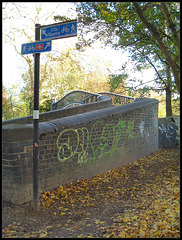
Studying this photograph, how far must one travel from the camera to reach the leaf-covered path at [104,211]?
3999 mm

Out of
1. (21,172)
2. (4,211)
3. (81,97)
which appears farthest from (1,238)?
(81,97)

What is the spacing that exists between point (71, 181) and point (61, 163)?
674 millimetres

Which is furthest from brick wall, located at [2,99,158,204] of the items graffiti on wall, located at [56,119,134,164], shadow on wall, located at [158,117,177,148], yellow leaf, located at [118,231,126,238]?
shadow on wall, located at [158,117,177,148]

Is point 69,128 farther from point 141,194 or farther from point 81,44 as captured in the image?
point 81,44

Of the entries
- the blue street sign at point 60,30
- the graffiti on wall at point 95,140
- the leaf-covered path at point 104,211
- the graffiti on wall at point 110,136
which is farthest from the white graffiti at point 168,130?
the blue street sign at point 60,30

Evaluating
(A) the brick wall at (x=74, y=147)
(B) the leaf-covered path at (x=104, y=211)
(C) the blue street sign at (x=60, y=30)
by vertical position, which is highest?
(C) the blue street sign at (x=60, y=30)

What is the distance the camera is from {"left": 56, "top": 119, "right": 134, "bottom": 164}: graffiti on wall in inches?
247

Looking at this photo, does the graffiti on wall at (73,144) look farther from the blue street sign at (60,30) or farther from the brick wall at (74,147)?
the blue street sign at (60,30)

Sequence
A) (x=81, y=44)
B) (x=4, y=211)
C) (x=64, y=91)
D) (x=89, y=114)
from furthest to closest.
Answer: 1. (x=64, y=91)
2. (x=81, y=44)
3. (x=89, y=114)
4. (x=4, y=211)

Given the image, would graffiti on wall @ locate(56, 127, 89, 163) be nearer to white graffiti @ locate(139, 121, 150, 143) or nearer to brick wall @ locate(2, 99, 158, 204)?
brick wall @ locate(2, 99, 158, 204)

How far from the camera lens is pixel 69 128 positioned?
6.39m

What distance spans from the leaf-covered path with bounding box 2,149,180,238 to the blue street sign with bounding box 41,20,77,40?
3.41m

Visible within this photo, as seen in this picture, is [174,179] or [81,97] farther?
[81,97]

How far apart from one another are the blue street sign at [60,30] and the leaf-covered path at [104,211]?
134 inches
